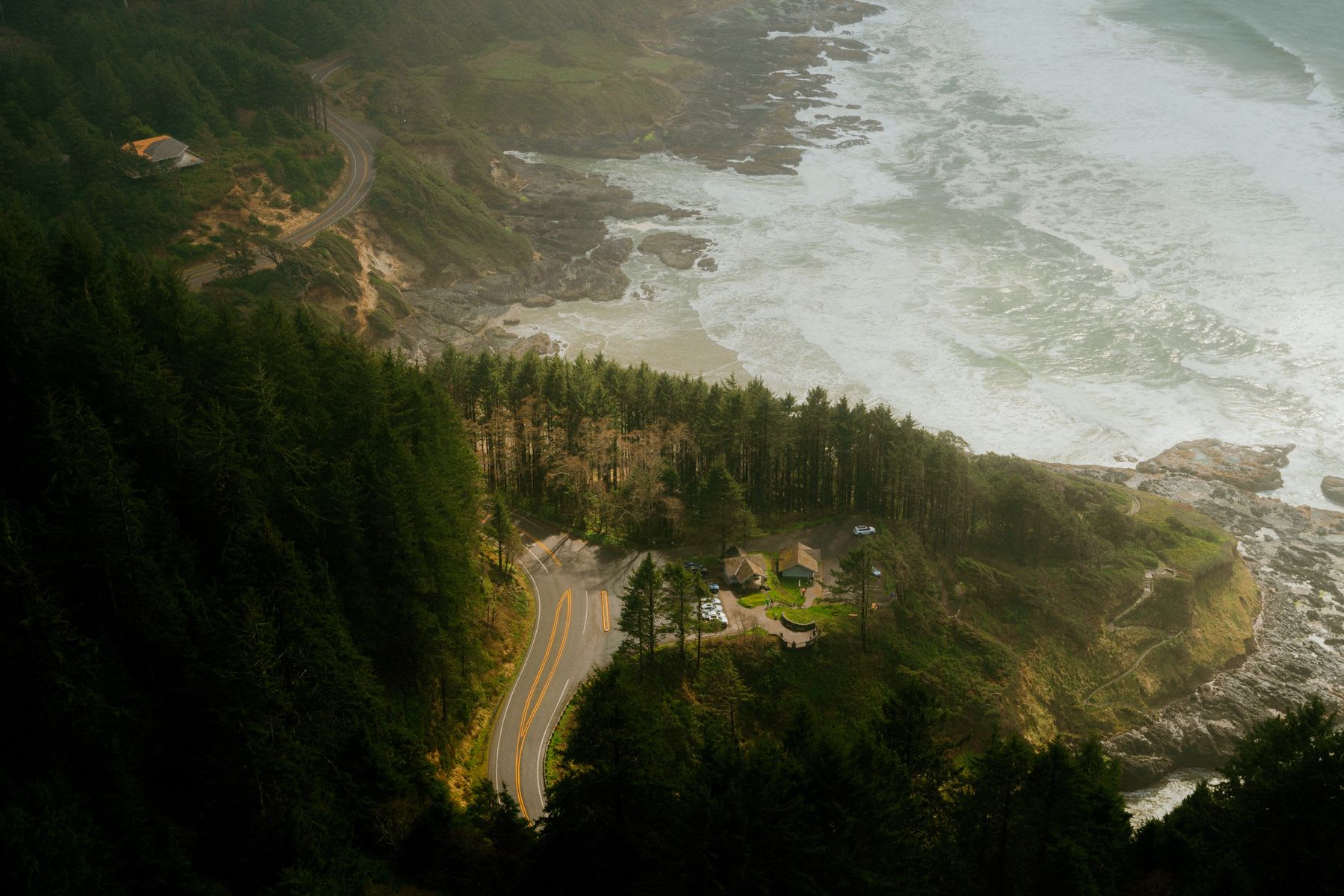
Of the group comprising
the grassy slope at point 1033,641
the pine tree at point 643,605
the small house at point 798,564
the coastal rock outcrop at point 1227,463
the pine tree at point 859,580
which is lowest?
the coastal rock outcrop at point 1227,463

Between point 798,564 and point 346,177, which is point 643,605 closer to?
point 798,564

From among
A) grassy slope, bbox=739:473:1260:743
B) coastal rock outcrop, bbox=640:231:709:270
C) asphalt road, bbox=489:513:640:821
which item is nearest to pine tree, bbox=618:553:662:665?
asphalt road, bbox=489:513:640:821

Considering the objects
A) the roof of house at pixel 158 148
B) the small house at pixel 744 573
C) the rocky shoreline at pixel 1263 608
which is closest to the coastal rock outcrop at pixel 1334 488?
the rocky shoreline at pixel 1263 608

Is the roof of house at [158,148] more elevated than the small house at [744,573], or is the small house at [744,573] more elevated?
the roof of house at [158,148]

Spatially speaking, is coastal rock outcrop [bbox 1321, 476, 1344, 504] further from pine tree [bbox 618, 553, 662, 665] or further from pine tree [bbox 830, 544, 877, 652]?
pine tree [bbox 618, 553, 662, 665]

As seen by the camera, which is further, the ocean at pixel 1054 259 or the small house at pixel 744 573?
the ocean at pixel 1054 259

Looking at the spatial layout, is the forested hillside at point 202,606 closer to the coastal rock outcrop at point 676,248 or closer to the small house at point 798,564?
the small house at point 798,564

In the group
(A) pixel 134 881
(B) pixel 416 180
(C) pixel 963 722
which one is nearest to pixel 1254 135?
(B) pixel 416 180
